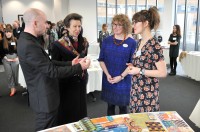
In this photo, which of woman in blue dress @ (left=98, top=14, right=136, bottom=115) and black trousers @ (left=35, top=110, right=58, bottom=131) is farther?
woman in blue dress @ (left=98, top=14, right=136, bottom=115)

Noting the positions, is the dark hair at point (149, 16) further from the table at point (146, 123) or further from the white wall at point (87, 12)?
the white wall at point (87, 12)

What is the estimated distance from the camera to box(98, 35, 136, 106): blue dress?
7.29 feet

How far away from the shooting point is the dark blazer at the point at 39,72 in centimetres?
156

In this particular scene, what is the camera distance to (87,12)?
9.62 metres

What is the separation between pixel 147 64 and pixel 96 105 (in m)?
2.16

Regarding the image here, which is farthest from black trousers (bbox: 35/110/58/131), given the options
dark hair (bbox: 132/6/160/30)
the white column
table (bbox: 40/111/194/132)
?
the white column

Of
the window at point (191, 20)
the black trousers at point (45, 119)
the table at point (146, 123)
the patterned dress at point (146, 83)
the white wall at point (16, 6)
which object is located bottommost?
the black trousers at point (45, 119)

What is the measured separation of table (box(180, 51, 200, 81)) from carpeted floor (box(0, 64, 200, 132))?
22cm

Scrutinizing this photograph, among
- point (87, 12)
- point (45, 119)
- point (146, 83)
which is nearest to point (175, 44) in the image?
point (146, 83)

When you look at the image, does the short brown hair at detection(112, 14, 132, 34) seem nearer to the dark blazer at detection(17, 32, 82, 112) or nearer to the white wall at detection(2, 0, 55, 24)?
the dark blazer at detection(17, 32, 82, 112)

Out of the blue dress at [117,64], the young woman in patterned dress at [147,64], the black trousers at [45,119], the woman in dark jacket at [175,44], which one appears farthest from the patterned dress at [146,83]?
the woman in dark jacket at [175,44]

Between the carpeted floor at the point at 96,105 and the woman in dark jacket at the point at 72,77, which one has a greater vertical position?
the woman in dark jacket at the point at 72,77

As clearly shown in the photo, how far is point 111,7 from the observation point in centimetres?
1058

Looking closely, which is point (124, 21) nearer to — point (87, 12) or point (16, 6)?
point (87, 12)
